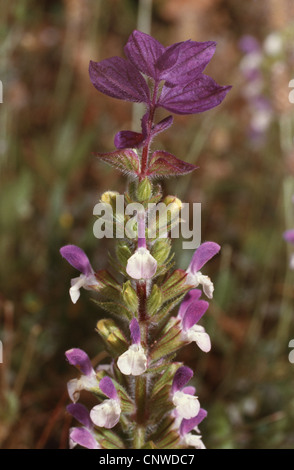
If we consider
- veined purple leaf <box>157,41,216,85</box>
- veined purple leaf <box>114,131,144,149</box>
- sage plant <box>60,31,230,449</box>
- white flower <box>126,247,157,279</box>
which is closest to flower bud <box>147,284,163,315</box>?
sage plant <box>60,31,230,449</box>

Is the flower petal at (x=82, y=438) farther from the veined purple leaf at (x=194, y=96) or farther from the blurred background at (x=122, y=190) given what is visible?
the veined purple leaf at (x=194, y=96)

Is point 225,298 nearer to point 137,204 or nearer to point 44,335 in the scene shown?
point 44,335

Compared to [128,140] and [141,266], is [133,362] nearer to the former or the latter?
[141,266]

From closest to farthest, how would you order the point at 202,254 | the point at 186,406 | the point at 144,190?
the point at 144,190 < the point at 186,406 < the point at 202,254

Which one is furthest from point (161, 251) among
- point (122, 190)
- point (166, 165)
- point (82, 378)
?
point (122, 190)

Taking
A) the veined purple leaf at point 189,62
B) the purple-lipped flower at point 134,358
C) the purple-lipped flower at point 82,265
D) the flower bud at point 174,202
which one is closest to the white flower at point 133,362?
the purple-lipped flower at point 134,358

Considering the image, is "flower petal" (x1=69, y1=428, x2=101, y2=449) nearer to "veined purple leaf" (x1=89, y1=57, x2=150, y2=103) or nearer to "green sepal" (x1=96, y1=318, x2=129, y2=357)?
"green sepal" (x1=96, y1=318, x2=129, y2=357)
